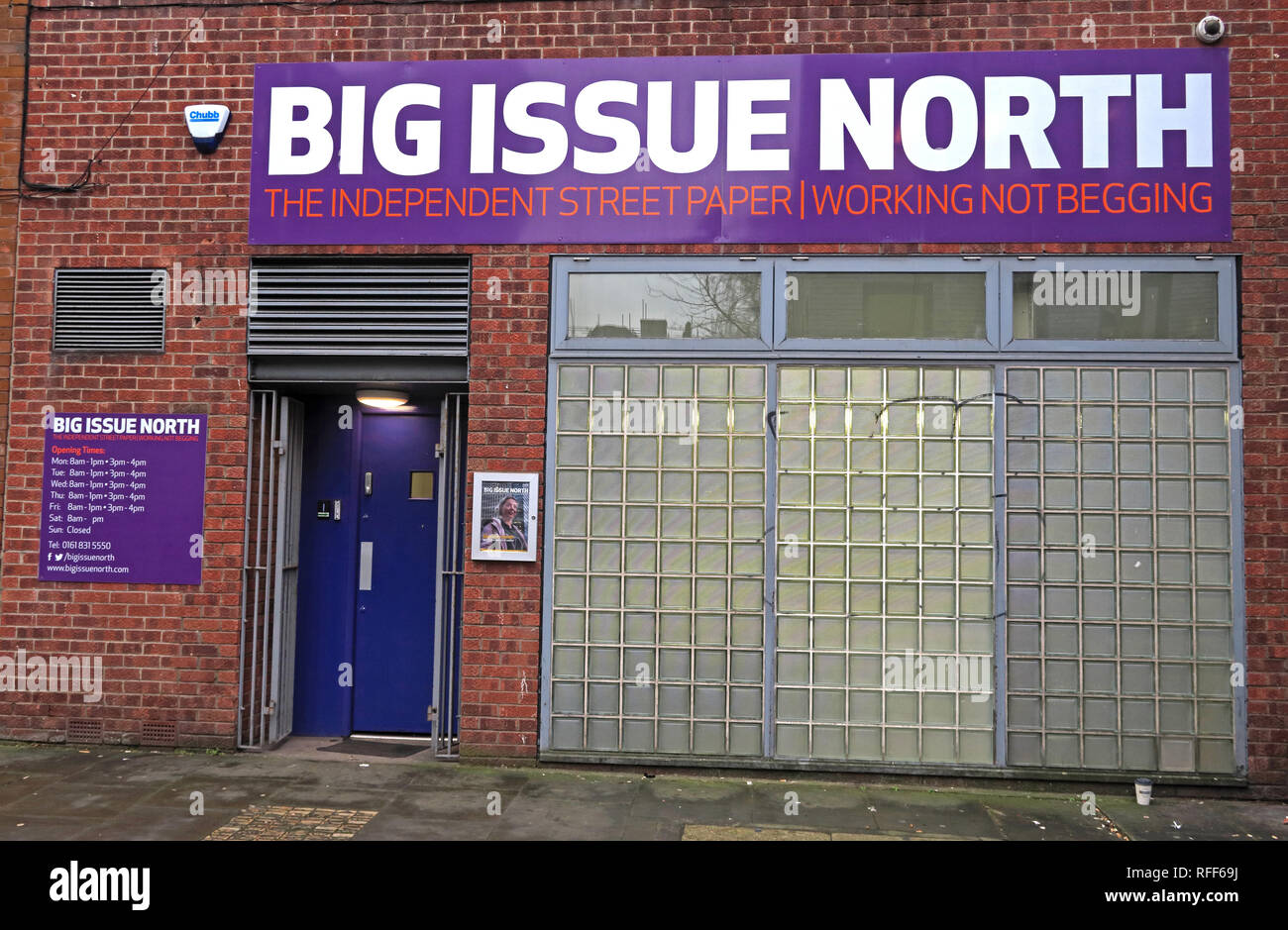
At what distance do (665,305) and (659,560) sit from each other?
1.98 meters

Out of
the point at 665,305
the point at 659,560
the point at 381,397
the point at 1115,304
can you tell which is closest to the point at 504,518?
the point at 659,560

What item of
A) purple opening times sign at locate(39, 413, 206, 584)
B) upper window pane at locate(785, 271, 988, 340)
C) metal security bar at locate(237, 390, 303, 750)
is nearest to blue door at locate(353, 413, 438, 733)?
metal security bar at locate(237, 390, 303, 750)

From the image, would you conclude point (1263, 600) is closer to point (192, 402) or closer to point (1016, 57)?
point (1016, 57)

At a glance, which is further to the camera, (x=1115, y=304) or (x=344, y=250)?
(x=344, y=250)

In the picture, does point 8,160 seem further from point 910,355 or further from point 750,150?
point 910,355

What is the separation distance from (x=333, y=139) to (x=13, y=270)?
2.94 m

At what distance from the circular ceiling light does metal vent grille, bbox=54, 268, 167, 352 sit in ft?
5.39

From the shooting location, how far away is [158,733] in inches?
302

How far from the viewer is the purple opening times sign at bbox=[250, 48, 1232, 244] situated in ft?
23.6

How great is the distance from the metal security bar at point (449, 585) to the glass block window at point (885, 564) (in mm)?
2615

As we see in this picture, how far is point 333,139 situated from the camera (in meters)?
7.72

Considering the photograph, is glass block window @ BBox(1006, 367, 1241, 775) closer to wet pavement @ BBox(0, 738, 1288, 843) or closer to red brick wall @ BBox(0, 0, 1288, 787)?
red brick wall @ BBox(0, 0, 1288, 787)

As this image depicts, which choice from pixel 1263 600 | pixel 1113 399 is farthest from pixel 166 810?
pixel 1263 600

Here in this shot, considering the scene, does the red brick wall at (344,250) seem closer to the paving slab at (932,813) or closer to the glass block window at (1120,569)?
the glass block window at (1120,569)
